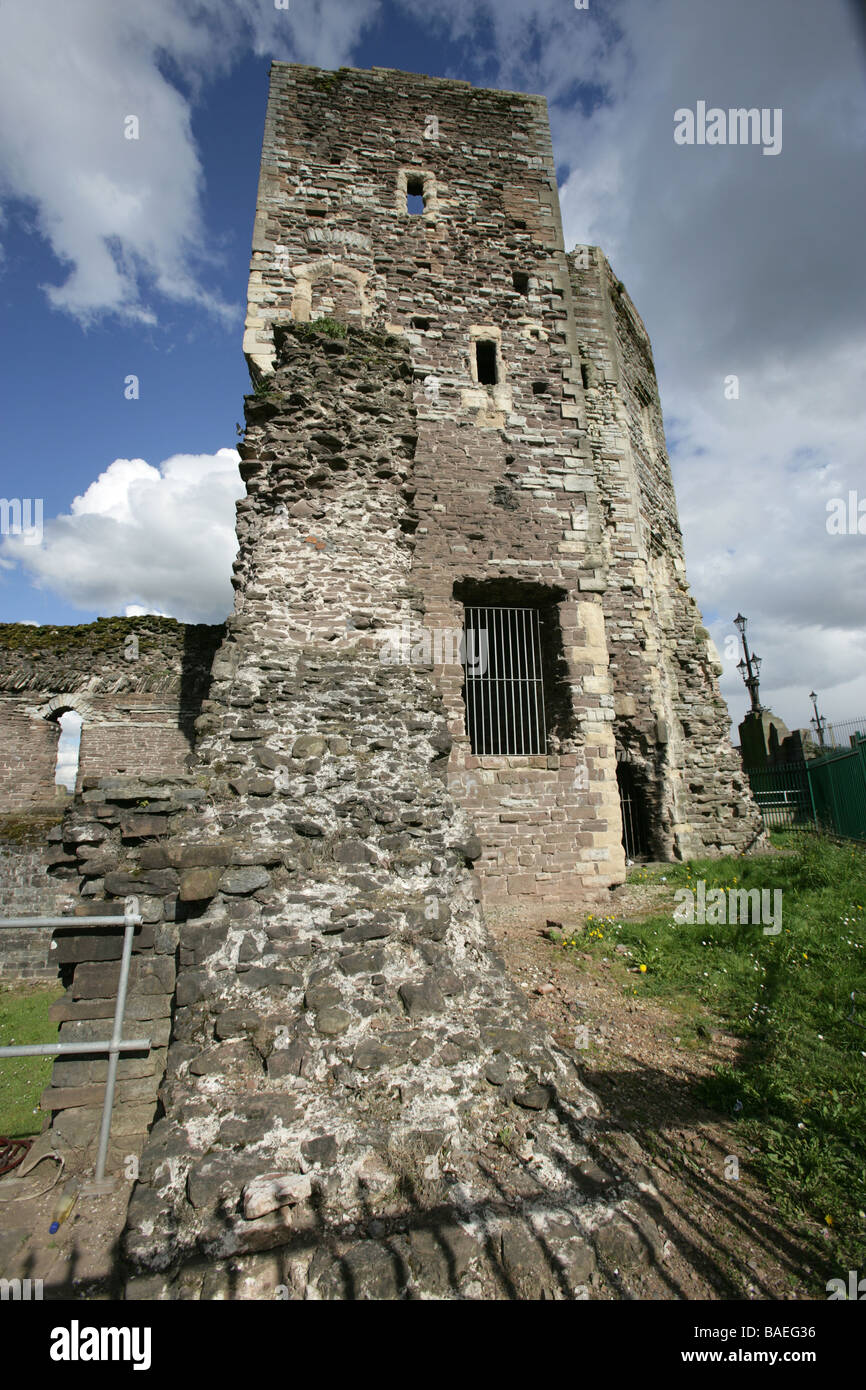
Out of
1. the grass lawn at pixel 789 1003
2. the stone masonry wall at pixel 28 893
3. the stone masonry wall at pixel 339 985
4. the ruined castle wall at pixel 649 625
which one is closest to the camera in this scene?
the stone masonry wall at pixel 339 985

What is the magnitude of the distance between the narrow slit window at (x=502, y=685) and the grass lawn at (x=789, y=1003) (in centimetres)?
270

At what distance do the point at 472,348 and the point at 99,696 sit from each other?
30.1ft

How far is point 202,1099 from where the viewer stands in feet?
9.96

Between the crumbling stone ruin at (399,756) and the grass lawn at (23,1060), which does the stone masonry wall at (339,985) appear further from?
the grass lawn at (23,1060)

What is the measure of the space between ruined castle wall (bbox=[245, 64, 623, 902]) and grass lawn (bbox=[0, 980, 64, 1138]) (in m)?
5.18

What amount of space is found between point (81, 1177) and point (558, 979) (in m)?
4.18

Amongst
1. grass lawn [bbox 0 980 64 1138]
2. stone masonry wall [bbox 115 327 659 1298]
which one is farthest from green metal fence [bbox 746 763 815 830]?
grass lawn [bbox 0 980 64 1138]

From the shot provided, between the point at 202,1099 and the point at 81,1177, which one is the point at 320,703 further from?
the point at 81,1177

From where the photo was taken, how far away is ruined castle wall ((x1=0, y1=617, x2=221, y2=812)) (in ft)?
36.2

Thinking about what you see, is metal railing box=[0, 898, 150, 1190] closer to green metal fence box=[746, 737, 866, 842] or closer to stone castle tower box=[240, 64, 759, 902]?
stone castle tower box=[240, 64, 759, 902]

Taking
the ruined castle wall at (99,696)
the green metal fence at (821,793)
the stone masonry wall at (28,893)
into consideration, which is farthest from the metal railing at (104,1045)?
the green metal fence at (821,793)

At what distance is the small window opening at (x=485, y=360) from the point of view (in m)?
9.88

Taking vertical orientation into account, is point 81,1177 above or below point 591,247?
below
